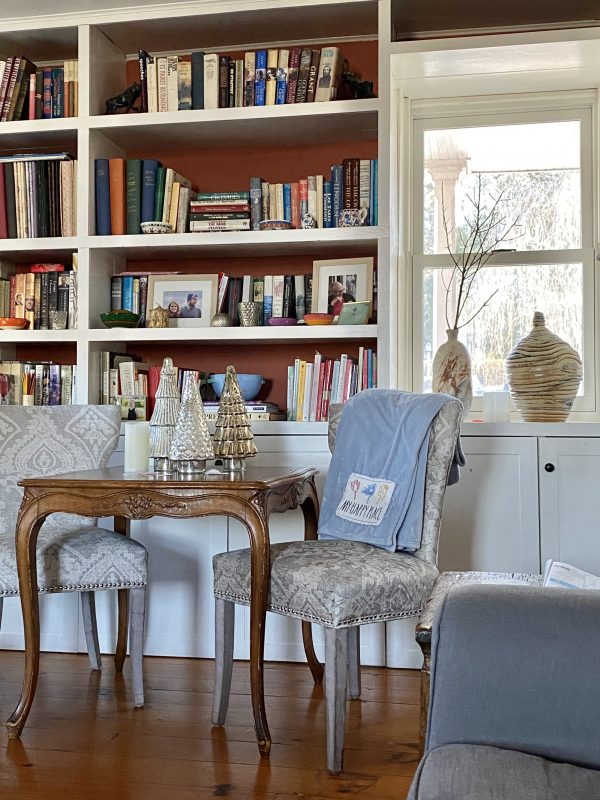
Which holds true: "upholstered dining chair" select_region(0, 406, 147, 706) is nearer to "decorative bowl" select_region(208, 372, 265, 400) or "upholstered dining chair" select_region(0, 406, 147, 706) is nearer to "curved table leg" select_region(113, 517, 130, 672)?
"curved table leg" select_region(113, 517, 130, 672)

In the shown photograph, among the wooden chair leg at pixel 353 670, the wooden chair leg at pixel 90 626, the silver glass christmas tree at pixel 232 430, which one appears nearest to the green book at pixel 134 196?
the silver glass christmas tree at pixel 232 430

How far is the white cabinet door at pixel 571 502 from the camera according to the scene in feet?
9.54

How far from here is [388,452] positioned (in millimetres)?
2564

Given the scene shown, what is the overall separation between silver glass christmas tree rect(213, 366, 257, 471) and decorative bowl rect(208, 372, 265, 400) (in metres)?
0.65

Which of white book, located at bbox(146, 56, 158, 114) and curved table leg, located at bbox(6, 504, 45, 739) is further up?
white book, located at bbox(146, 56, 158, 114)

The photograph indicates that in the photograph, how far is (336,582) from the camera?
2.11 meters

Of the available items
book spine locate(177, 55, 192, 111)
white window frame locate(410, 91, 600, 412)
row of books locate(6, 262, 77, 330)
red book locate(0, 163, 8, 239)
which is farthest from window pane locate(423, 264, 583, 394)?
red book locate(0, 163, 8, 239)

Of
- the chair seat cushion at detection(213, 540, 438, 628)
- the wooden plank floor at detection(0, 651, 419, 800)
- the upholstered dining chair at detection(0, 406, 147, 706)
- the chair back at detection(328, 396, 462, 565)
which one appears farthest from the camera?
the upholstered dining chair at detection(0, 406, 147, 706)

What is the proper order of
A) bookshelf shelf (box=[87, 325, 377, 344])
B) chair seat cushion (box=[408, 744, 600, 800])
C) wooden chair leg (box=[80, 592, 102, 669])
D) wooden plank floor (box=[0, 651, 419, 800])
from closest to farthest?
chair seat cushion (box=[408, 744, 600, 800]) → wooden plank floor (box=[0, 651, 419, 800]) → wooden chair leg (box=[80, 592, 102, 669]) → bookshelf shelf (box=[87, 325, 377, 344])

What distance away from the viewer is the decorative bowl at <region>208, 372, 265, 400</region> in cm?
333

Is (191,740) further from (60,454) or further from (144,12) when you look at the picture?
(144,12)

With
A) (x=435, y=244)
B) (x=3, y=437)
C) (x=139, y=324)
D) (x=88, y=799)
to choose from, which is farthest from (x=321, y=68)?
(x=88, y=799)

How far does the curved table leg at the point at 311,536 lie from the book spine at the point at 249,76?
1513 millimetres

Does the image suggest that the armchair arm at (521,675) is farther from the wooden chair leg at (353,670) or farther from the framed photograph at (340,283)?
the framed photograph at (340,283)
